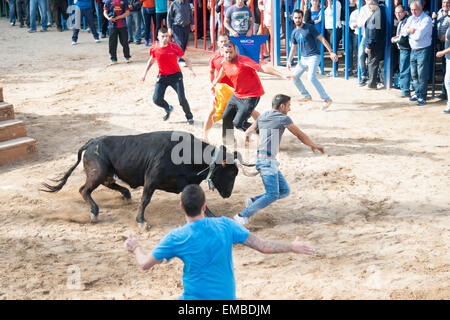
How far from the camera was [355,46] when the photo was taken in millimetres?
14203

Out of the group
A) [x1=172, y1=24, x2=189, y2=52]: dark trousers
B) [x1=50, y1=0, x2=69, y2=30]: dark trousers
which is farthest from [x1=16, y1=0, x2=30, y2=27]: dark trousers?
[x1=172, y1=24, x2=189, y2=52]: dark trousers

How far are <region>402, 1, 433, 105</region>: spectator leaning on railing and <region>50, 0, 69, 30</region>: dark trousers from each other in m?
13.6

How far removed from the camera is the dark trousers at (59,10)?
21344 mm

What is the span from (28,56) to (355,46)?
9779mm

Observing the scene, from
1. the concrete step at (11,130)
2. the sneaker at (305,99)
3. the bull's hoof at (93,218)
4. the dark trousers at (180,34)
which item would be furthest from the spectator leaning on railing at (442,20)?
the concrete step at (11,130)

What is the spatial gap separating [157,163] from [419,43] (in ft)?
21.9

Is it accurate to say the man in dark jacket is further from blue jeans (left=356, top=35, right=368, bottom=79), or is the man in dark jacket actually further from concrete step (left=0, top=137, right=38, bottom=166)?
concrete step (left=0, top=137, right=38, bottom=166)

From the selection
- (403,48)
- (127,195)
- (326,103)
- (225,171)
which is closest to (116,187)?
(127,195)

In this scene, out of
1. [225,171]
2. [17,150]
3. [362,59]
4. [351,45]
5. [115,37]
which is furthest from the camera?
[115,37]

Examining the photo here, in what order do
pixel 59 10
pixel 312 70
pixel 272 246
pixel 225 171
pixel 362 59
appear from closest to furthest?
pixel 272 246 < pixel 225 171 < pixel 312 70 < pixel 362 59 < pixel 59 10

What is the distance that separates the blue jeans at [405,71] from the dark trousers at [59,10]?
1337 centimetres

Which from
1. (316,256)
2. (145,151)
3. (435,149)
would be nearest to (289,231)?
(316,256)

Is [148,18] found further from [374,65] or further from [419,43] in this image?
[419,43]

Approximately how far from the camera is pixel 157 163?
692 cm
